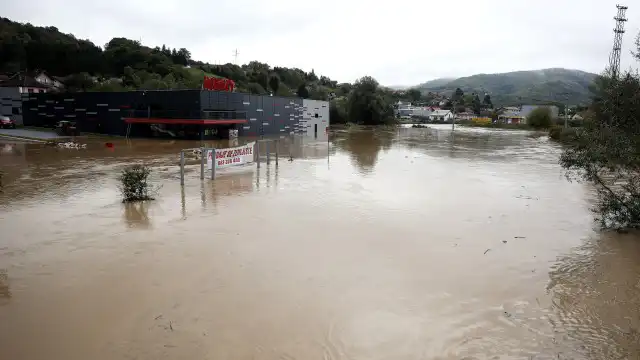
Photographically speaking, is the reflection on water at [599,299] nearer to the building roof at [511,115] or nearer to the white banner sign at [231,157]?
the white banner sign at [231,157]

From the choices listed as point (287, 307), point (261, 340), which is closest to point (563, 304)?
point (287, 307)

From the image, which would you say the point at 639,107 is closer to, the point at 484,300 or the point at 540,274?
the point at 540,274

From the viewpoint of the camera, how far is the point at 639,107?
1201cm

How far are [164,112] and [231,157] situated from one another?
90.5ft

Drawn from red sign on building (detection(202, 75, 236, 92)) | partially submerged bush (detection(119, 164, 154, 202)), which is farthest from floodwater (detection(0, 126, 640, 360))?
red sign on building (detection(202, 75, 236, 92))

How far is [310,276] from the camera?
9.11 meters

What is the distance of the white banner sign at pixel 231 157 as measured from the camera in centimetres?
2092

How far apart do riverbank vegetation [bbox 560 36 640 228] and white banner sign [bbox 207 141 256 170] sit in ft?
47.5

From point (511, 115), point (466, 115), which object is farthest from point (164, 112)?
point (466, 115)

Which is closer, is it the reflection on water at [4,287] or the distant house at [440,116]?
the reflection on water at [4,287]

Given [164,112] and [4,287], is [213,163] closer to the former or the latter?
[4,287]

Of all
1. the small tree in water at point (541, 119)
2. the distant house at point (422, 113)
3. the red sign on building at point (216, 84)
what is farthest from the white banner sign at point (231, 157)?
the distant house at point (422, 113)

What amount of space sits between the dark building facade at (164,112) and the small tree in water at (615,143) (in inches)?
1432

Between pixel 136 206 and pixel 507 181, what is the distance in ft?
60.1
